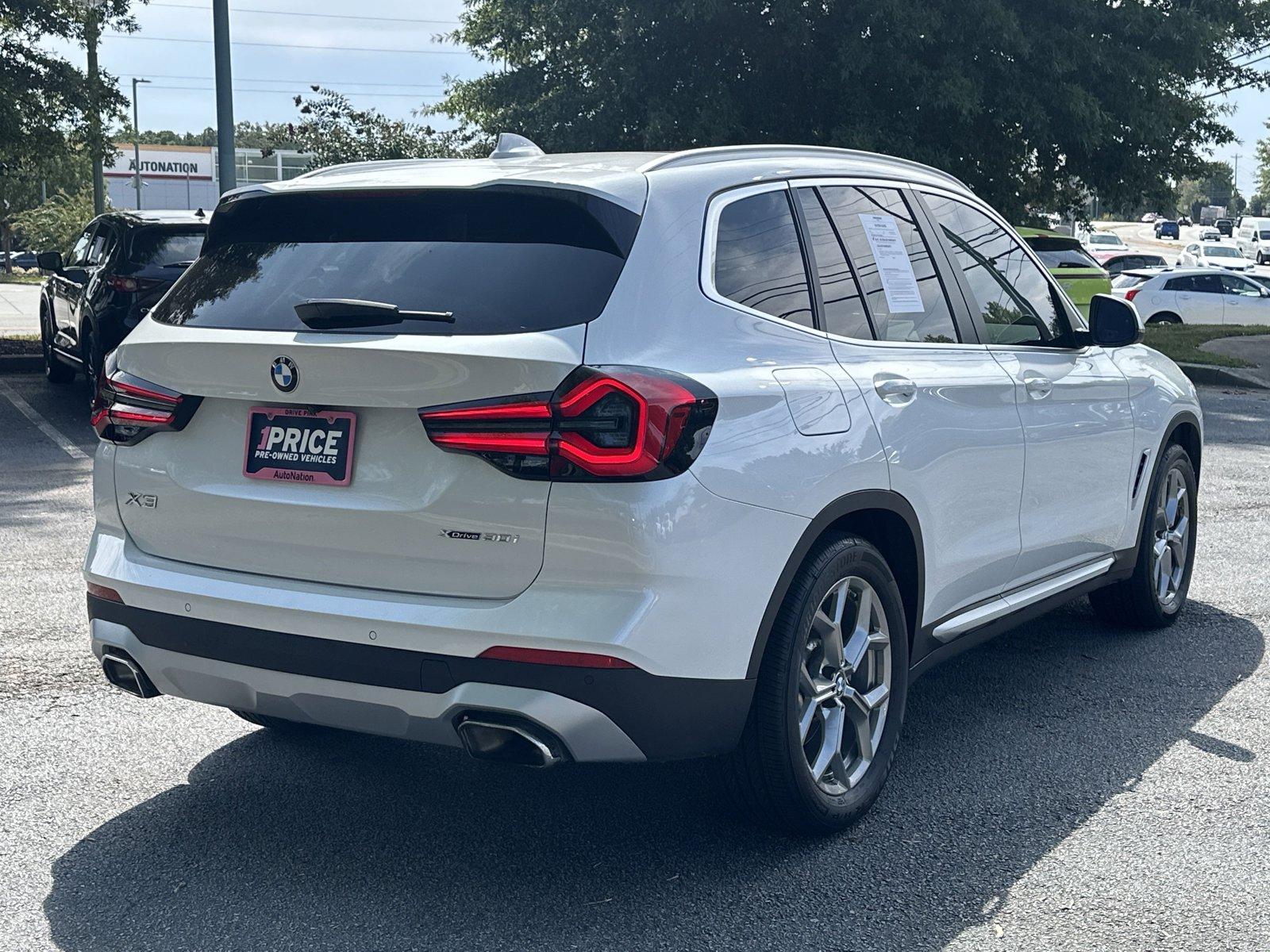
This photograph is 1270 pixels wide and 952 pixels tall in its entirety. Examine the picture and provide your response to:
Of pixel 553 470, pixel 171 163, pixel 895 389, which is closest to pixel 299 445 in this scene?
pixel 553 470

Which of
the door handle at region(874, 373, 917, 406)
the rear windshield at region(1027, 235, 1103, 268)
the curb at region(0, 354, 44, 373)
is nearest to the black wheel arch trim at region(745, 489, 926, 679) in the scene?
the door handle at region(874, 373, 917, 406)

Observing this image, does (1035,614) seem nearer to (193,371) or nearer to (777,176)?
(777,176)

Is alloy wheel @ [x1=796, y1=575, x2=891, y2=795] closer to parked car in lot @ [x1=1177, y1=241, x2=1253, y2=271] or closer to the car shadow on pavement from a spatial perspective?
the car shadow on pavement

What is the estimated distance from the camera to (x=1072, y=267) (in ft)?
76.1

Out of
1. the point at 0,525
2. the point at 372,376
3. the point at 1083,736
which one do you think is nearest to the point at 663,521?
the point at 372,376

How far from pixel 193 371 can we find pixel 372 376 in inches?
22.6

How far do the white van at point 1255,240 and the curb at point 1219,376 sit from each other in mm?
54117

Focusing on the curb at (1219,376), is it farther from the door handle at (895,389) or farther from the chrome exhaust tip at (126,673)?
the chrome exhaust tip at (126,673)

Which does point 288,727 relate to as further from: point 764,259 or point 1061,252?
point 1061,252

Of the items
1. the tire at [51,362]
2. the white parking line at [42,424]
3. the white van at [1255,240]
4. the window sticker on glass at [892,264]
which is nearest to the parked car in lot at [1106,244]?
the white van at [1255,240]

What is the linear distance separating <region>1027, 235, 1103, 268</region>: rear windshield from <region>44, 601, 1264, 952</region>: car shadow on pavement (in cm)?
1810

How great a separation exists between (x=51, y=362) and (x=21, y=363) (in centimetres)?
158

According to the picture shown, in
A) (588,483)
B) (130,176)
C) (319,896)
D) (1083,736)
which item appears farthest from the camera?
(130,176)

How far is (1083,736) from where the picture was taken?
193 inches
